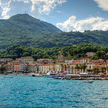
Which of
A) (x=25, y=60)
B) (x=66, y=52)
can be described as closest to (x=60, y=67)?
(x=66, y=52)

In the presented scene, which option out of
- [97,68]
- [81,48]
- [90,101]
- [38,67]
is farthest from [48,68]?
[90,101]

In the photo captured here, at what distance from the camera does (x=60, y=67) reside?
137m

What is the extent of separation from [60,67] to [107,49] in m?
43.5

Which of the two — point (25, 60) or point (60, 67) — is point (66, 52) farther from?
point (60, 67)

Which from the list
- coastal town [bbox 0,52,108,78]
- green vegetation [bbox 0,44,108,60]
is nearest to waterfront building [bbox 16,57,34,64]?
coastal town [bbox 0,52,108,78]

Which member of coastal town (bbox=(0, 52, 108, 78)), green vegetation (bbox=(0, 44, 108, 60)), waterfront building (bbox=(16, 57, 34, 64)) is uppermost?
green vegetation (bbox=(0, 44, 108, 60))

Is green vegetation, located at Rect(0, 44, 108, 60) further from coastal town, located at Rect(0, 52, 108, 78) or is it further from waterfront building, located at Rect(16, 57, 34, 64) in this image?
coastal town, located at Rect(0, 52, 108, 78)

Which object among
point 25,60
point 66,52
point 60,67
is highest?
point 66,52

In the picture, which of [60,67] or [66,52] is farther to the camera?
[66,52]

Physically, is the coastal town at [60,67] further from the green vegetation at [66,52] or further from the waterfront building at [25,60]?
the green vegetation at [66,52]

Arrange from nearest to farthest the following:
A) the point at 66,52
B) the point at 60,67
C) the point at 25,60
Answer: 1. the point at 60,67
2. the point at 66,52
3. the point at 25,60

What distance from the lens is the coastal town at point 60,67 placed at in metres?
114

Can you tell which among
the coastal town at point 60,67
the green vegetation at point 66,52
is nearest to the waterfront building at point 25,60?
the coastal town at point 60,67

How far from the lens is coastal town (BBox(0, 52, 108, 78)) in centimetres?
11397
